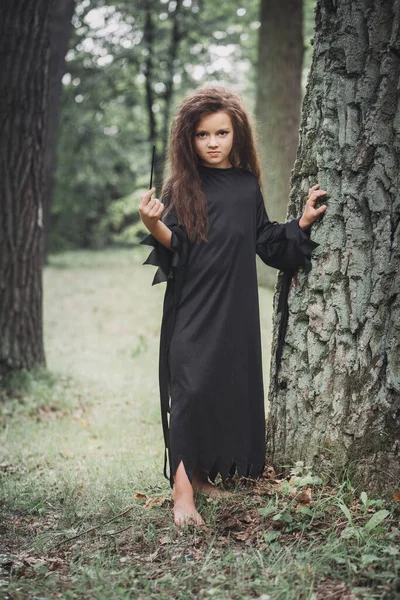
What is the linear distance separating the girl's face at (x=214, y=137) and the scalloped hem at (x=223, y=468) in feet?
5.03

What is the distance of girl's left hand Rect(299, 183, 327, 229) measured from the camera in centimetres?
300

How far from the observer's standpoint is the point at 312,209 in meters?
3.02

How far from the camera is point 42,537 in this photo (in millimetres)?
3002

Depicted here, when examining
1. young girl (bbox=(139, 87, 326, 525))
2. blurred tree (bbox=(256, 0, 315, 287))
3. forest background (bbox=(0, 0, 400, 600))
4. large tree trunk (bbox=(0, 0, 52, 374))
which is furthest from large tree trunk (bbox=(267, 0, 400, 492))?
blurred tree (bbox=(256, 0, 315, 287))

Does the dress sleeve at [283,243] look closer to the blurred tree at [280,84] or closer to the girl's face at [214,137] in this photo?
the girl's face at [214,137]

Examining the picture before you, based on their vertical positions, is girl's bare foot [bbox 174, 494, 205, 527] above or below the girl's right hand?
below

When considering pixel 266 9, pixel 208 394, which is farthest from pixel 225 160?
pixel 266 9

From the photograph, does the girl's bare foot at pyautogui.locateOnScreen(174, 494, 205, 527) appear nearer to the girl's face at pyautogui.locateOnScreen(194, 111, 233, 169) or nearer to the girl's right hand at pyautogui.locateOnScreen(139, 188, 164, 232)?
the girl's right hand at pyautogui.locateOnScreen(139, 188, 164, 232)

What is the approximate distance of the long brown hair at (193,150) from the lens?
10.1 feet

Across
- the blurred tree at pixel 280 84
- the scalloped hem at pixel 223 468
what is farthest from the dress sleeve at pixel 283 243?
the blurred tree at pixel 280 84

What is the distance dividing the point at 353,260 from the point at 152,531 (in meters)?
1.60

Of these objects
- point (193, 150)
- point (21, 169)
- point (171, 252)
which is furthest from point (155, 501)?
point (21, 169)

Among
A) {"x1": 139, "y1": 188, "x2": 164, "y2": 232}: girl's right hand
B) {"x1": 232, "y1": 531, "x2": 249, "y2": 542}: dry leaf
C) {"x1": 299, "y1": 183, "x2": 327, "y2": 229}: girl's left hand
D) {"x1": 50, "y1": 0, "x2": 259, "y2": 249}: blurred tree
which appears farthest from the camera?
{"x1": 50, "y1": 0, "x2": 259, "y2": 249}: blurred tree

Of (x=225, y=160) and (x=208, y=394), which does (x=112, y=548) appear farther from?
(x=225, y=160)
